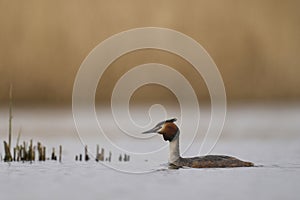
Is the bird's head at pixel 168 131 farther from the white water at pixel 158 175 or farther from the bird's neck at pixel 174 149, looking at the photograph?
the white water at pixel 158 175

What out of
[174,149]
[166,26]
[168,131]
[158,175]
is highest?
[166,26]

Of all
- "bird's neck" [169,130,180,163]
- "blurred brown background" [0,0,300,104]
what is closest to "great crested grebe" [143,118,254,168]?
"bird's neck" [169,130,180,163]

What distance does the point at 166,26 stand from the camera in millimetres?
8633

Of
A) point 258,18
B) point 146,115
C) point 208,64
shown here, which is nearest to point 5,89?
point 146,115

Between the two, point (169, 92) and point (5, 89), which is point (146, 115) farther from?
point (5, 89)

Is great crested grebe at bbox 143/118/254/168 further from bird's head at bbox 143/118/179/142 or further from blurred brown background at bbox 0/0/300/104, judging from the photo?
blurred brown background at bbox 0/0/300/104

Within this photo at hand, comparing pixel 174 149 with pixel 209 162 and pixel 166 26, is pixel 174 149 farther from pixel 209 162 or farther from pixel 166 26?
pixel 166 26

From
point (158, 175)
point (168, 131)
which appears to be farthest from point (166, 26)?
point (158, 175)

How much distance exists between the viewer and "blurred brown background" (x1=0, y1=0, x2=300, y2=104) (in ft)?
27.5

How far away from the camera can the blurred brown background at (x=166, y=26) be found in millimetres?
8367

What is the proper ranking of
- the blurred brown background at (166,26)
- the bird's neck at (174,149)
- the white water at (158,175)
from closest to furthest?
the white water at (158,175) < the bird's neck at (174,149) < the blurred brown background at (166,26)

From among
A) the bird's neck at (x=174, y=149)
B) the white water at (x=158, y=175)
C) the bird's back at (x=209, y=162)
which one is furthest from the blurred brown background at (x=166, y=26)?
the bird's neck at (x=174, y=149)

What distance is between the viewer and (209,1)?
28.3 ft

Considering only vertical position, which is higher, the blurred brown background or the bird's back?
the blurred brown background
